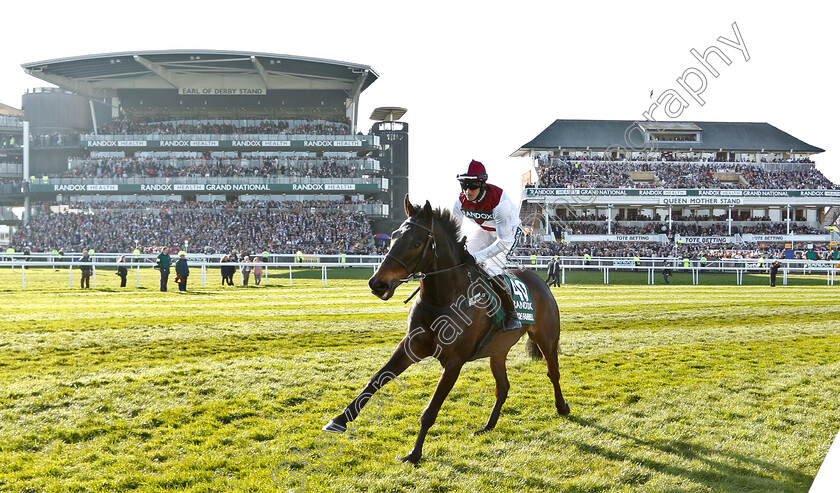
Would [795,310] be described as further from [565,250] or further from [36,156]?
[36,156]

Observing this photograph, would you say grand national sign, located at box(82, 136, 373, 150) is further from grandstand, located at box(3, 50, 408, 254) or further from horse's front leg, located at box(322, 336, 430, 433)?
horse's front leg, located at box(322, 336, 430, 433)

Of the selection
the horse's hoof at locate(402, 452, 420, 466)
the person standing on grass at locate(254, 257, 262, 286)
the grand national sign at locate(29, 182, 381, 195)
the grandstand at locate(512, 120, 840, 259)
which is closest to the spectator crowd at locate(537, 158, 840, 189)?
the grandstand at locate(512, 120, 840, 259)

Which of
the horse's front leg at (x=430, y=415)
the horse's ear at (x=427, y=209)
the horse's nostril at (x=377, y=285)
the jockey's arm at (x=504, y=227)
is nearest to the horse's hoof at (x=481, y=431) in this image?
the horse's front leg at (x=430, y=415)

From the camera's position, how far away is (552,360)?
6.04 meters

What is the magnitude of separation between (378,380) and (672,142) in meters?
56.4

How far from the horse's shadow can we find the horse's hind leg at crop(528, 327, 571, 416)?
0.69 meters

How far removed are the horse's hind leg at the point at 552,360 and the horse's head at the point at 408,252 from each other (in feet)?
5.84

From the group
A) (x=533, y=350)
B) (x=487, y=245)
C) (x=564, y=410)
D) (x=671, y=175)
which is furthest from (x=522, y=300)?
(x=671, y=175)

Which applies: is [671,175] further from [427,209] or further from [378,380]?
[378,380]

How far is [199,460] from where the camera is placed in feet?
15.0

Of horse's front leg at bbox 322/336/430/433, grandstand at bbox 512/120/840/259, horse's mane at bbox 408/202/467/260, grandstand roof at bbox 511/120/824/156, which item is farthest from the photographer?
grandstand roof at bbox 511/120/824/156

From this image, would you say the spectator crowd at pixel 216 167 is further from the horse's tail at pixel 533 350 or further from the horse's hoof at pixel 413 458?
the horse's hoof at pixel 413 458

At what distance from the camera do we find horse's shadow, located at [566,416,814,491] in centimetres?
425

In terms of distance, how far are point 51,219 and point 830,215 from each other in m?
62.5
